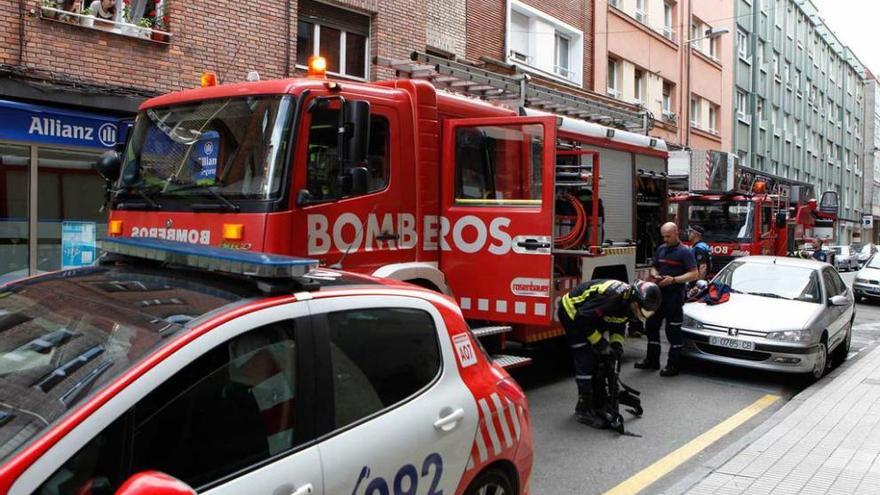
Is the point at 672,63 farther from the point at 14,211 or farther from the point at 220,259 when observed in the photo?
the point at 220,259

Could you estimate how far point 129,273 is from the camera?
10.3ft

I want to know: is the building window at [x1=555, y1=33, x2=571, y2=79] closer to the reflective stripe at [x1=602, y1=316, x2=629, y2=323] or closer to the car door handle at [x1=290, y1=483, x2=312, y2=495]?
the reflective stripe at [x1=602, y1=316, x2=629, y2=323]

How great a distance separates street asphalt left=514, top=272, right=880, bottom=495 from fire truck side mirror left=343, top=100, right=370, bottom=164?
102 inches

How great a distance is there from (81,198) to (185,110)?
191 inches

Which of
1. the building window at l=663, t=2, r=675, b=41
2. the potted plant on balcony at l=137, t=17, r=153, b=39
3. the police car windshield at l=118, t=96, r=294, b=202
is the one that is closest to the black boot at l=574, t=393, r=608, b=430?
the police car windshield at l=118, t=96, r=294, b=202

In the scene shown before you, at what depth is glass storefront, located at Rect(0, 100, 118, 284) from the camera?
9273 mm

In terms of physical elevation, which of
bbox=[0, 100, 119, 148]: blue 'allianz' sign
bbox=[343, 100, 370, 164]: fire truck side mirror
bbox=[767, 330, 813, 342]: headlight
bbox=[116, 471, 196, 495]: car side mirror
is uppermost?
bbox=[0, 100, 119, 148]: blue 'allianz' sign

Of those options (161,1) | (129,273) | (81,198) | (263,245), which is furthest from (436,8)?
(129,273)

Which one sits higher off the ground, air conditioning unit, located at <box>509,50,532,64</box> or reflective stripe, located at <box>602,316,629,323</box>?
air conditioning unit, located at <box>509,50,532,64</box>

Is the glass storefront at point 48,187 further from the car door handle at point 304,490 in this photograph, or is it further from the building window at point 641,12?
the building window at point 641,12

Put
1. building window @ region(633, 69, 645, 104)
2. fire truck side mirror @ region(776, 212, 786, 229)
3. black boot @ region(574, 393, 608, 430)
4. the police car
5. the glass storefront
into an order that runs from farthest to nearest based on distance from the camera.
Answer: building window @ region(633, 69, 645, 104) < fire truck side mirror @ region(776, 212, 786, 229) < the glass storefront < black boot @ region(574, 393, 608, 430) < the police car

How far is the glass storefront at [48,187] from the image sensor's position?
927cm

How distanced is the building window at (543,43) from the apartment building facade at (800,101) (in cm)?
1464

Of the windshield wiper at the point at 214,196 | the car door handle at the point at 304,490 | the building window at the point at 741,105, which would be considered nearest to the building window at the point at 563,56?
the windshield wiper at the point at 214,196
